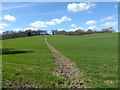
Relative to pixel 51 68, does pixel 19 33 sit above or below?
above

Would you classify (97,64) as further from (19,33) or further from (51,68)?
(19,33)

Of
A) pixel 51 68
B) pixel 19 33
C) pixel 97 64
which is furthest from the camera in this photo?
pixel 19 33

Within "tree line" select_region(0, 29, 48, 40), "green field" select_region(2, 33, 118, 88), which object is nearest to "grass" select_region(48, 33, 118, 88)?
"green field" select_region(2, 33, 118, 88)

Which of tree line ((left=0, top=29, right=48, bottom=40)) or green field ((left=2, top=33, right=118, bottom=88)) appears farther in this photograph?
tree line ((left=0, top=29, right=48, bottom=40))

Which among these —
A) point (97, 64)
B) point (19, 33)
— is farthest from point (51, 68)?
point (19, 33)

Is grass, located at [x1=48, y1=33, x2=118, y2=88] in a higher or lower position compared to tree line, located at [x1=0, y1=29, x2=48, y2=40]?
lower

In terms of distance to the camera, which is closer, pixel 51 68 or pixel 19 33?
pixel 51 68

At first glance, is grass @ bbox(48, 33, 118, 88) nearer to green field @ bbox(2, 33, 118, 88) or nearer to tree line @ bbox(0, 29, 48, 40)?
green field @ bbox(2, 33, 118, 88)

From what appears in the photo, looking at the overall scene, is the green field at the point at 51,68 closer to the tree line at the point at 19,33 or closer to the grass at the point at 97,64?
the grass at the point at 97,64

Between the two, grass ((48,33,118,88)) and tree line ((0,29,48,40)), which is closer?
grass ((48,33,118,88))

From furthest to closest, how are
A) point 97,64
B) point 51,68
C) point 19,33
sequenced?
1. point 19,33
2. point 97,64
3. point 51,68

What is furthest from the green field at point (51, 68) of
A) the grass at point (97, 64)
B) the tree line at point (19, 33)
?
the tree line at point (19, 33)

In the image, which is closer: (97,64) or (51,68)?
(51,68)

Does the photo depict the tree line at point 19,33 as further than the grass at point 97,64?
Yes
